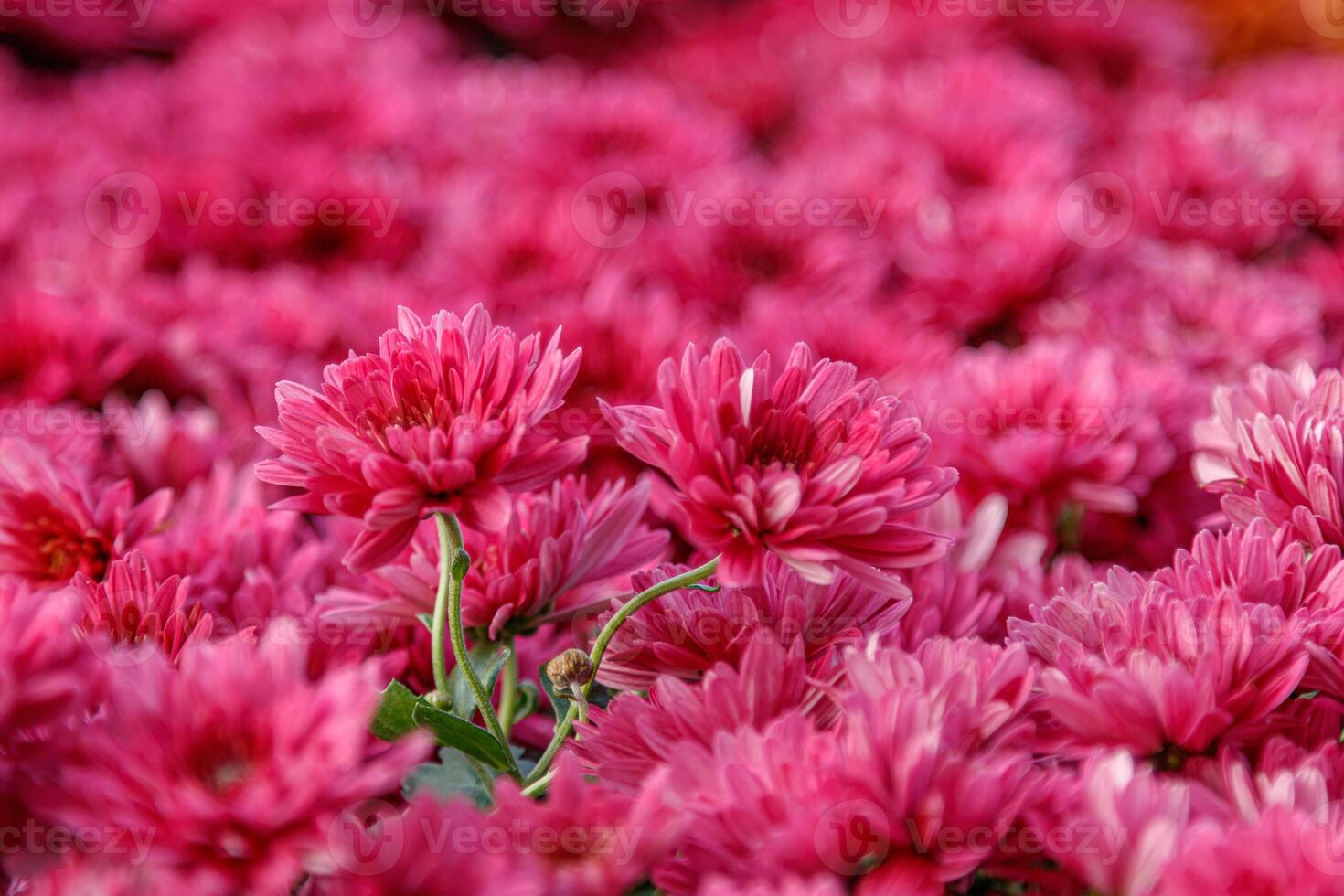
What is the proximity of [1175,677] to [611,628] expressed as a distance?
25 centimetres

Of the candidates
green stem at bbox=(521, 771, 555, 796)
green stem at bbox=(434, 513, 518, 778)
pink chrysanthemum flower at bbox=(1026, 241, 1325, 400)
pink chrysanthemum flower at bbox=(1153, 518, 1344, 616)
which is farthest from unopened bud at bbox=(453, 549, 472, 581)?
pink chrysanthemum flower at bbox=(1026, 241, 1325, 400)

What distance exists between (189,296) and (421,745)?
82 centimetres

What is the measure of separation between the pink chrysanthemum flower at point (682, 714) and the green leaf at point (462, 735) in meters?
0.05

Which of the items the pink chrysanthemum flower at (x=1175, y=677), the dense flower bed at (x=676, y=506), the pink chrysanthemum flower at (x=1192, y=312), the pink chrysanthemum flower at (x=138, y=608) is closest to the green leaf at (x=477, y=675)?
the dense flower bed at (x=676, y=506)

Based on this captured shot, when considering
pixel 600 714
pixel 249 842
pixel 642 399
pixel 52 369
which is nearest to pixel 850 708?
pixel 600 714

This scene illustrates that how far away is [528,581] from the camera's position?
0.63 m

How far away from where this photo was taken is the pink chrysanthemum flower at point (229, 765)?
1.39ft

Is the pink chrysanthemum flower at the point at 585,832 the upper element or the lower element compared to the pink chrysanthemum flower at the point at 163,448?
upper

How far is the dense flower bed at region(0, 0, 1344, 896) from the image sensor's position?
461 mm

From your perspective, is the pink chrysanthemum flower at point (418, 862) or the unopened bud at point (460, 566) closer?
the pink chrysanthemum flower at point (418, 862)

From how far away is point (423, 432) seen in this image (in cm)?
54

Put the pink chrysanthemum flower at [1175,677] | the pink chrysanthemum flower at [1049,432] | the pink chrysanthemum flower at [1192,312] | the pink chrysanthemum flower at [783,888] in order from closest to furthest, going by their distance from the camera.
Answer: the pink chrysanthemum flower at [783,888] → the pink chrysanthemum flower at [1175,677] → the pink chrysanthemum flower at [1049,432] → the pink chrysanthemum flower at [1192,312]

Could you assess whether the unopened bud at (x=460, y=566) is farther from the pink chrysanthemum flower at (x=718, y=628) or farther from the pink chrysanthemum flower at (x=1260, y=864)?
the pink chrysanthemum flower at (x=1260, y=864)

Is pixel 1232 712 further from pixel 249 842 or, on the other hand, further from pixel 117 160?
pixel 117 160
